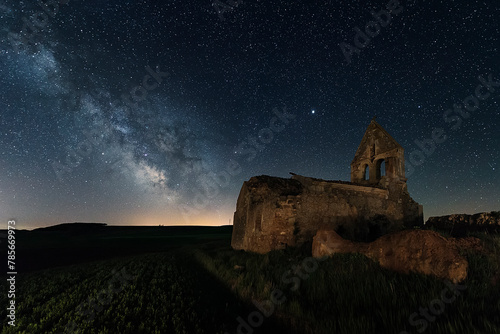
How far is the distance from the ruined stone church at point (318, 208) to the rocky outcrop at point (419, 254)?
185 inches

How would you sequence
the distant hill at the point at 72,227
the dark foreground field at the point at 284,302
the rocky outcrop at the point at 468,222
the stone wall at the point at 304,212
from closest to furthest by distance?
the dark foreground field at the point at 284,302
the rocky outcrop at the point at 468,222
the stone wall at the point at 304,212
the distant hill at the point at 72,227

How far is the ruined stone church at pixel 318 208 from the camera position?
36.1 ft

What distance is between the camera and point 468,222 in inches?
412

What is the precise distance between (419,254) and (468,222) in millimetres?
8825

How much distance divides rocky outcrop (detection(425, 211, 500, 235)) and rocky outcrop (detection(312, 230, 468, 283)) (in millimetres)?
4541

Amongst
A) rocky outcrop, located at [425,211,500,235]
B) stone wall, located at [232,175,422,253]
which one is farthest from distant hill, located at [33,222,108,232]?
rocky outcrop, located at [425,211,500,235]

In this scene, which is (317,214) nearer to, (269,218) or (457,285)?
(269,218)

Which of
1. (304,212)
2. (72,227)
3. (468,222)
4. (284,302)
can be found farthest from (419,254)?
(72,227)

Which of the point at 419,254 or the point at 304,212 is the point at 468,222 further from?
the point at 419,254

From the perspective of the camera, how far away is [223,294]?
675 centimetres

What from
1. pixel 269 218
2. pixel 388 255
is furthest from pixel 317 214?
pixel 388 255

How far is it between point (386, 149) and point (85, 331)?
64.9 ft

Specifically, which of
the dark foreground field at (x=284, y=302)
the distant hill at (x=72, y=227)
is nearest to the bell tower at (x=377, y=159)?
the dark foreground field at (x=284, y=302)

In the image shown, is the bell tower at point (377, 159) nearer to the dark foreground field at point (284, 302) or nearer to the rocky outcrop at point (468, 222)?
the rocky outcrop at point (468, 222)
